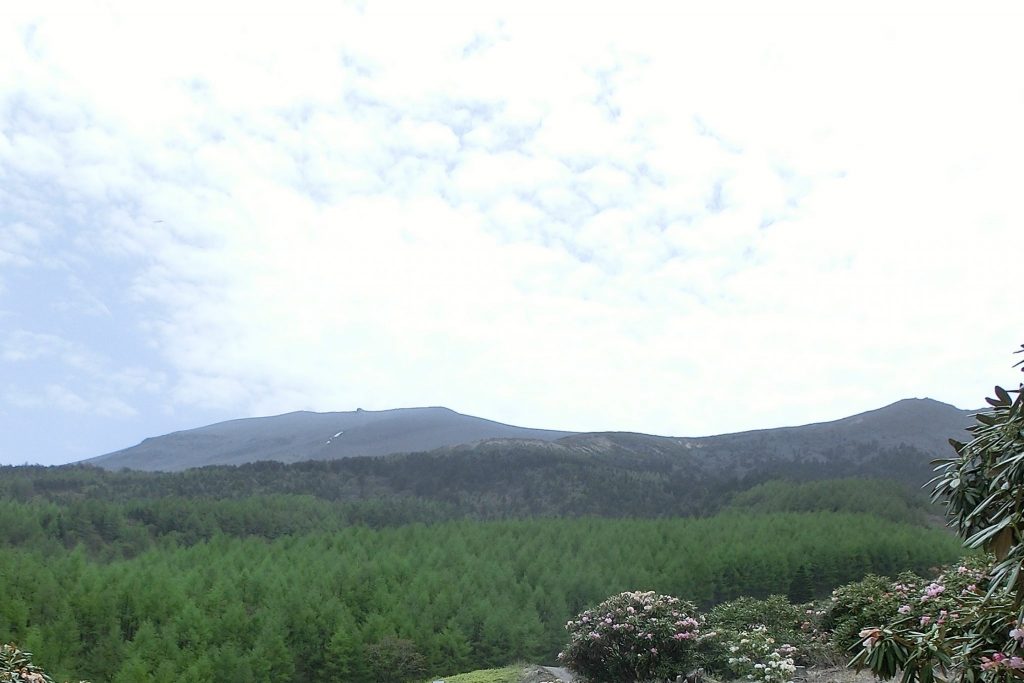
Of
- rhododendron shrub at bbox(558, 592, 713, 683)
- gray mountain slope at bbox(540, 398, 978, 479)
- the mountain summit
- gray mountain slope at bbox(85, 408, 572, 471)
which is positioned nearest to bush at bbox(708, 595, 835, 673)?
rhododendron shrub at bbox(558, 592, 713, 683)

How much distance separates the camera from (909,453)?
64688 mm

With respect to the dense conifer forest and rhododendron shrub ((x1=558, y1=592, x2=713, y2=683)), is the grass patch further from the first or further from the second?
the dense conifer forest

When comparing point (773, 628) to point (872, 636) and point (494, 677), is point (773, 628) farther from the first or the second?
point (872, 636)

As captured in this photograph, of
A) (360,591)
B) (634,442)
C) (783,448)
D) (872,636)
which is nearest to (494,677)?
(360,591)

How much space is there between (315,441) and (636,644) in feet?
419

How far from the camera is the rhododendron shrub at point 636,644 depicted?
26.5 feet

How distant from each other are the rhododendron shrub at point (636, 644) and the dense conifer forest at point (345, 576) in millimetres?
6352

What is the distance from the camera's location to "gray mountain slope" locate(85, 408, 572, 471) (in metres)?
120

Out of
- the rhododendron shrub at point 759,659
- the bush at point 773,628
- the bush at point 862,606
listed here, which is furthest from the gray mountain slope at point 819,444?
the rhododendron shrub at point 759,659

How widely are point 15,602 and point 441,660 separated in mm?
8658

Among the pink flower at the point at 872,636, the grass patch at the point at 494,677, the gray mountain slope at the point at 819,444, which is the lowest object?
the grass patch at the point at 494,677

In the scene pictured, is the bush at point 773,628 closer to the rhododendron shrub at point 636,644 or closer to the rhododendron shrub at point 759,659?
the rhododendron shrub at point 759,659

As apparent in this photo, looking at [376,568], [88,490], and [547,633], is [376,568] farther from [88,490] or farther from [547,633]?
[88,490]

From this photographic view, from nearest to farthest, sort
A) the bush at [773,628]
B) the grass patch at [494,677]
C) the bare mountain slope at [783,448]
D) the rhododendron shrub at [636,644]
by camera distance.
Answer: the rhododendron shrub at [636,644]
the bush at [773,628]
the grass patch at [494,677]
the bare mountain slope at [783,448]
